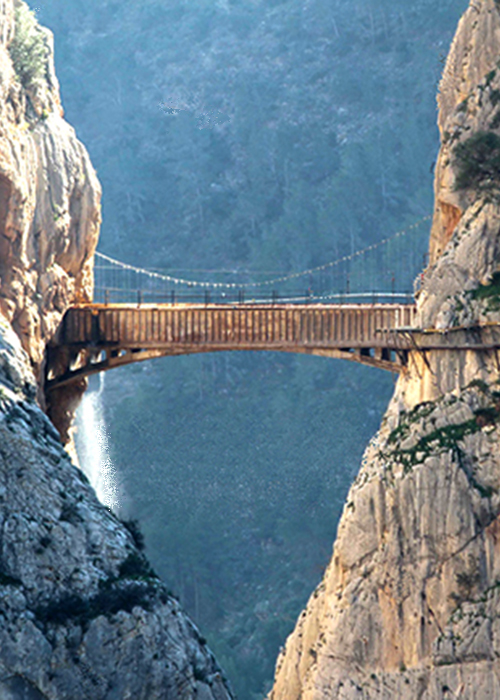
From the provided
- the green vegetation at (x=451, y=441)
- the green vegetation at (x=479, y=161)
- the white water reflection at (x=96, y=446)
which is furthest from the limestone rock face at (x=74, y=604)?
the white water reflection at (x=96, y=446)

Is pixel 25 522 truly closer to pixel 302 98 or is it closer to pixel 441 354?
pixel 441 354

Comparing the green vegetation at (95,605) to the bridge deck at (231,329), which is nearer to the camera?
the green vegetation at (95,605)

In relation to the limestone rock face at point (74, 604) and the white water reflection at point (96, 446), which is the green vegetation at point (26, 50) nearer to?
the limestone rock face at point (74, 604)

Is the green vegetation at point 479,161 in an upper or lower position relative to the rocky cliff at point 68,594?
upper

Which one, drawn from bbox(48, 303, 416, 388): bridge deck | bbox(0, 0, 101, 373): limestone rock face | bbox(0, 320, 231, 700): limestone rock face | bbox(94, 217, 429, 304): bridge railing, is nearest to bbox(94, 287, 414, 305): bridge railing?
bbox(94, 217, 429, 304): bridge railing

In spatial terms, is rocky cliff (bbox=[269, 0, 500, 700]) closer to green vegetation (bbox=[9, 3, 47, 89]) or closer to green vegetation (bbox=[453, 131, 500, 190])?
green vegetation (bbox=[453, 131, 500, 190])

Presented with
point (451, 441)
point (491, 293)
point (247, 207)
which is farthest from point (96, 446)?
point (451, 441)
